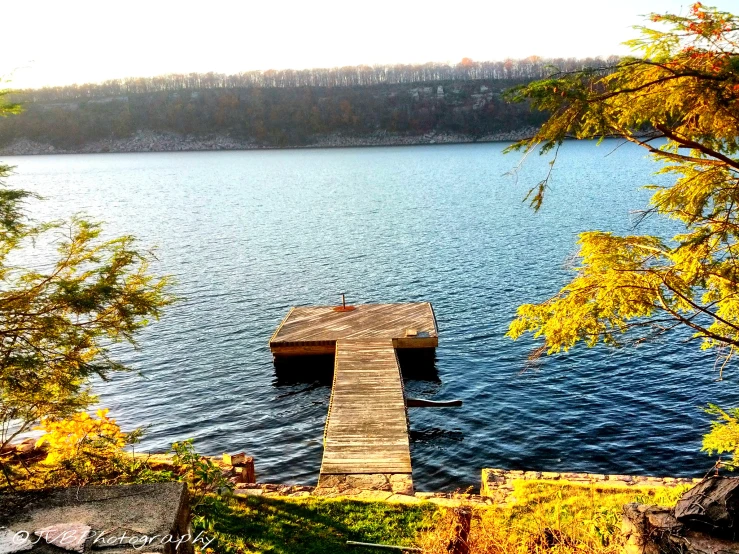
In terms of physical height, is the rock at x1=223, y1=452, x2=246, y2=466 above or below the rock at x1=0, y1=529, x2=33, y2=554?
below

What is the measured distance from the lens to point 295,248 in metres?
44.2

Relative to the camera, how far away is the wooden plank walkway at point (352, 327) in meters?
23.4

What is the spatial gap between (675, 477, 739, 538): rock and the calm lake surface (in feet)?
13.2

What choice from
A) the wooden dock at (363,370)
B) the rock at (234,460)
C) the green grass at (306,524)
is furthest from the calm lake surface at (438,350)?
the green grass at (306,524)

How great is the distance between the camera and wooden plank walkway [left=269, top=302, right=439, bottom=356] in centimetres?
2342

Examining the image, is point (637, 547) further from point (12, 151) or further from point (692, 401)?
point (12, 151)

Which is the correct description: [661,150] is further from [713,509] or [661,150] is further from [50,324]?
[50,324]

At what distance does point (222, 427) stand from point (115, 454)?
8.27 metres

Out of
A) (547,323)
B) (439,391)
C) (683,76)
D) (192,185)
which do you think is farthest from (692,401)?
(192,185)

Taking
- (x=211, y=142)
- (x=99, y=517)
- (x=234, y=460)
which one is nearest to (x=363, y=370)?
→ (x=234, y=460)

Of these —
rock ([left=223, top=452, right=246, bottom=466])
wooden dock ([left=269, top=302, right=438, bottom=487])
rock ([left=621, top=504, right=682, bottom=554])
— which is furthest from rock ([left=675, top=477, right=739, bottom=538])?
rock ([left=223, top=452, right=246, bottom=466])

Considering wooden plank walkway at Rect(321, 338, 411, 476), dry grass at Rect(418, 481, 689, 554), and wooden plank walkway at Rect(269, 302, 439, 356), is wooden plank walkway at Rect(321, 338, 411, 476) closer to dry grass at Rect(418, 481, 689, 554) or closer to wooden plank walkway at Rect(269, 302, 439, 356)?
wooden plank walkway at Rect(269, 302, 439, 356)

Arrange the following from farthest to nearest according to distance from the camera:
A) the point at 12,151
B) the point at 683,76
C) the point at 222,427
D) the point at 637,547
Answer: the point at 12,151
the point at 222,427
the point at 683,76
the point at 637,547

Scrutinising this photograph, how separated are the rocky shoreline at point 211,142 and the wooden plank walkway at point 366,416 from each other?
171268 mm
